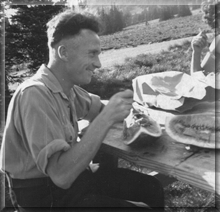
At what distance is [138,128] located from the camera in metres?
1.21

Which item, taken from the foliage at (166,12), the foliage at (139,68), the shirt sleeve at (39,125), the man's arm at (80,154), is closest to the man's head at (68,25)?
the shirt sleeve at (39,125)

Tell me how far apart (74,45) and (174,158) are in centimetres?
67

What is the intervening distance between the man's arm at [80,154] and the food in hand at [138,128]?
15 centimetres

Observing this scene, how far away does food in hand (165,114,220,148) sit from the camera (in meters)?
1.08

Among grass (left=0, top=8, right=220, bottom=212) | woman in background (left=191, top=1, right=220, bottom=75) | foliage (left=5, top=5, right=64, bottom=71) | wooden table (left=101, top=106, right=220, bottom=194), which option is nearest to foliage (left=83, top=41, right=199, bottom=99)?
grass (left=0, top=8, right=220, bottom=212)

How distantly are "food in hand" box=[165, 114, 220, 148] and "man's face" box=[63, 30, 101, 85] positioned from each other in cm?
49

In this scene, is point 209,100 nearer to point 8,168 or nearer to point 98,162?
point 98,162

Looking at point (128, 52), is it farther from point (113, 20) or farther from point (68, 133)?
point (68, 133)

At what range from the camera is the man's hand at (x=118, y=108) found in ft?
3.52

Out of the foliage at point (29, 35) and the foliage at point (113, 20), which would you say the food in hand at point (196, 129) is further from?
the foliage at point (29, 35)

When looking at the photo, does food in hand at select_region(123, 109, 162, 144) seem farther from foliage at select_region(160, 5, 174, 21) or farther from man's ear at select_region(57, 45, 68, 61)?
foliage at select_region(160, 5, 174, 21)

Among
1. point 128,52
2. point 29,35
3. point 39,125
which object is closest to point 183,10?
point 128,52

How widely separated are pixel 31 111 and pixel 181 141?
0.67 meters

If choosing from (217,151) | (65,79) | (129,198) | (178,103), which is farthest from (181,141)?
(65,79)
